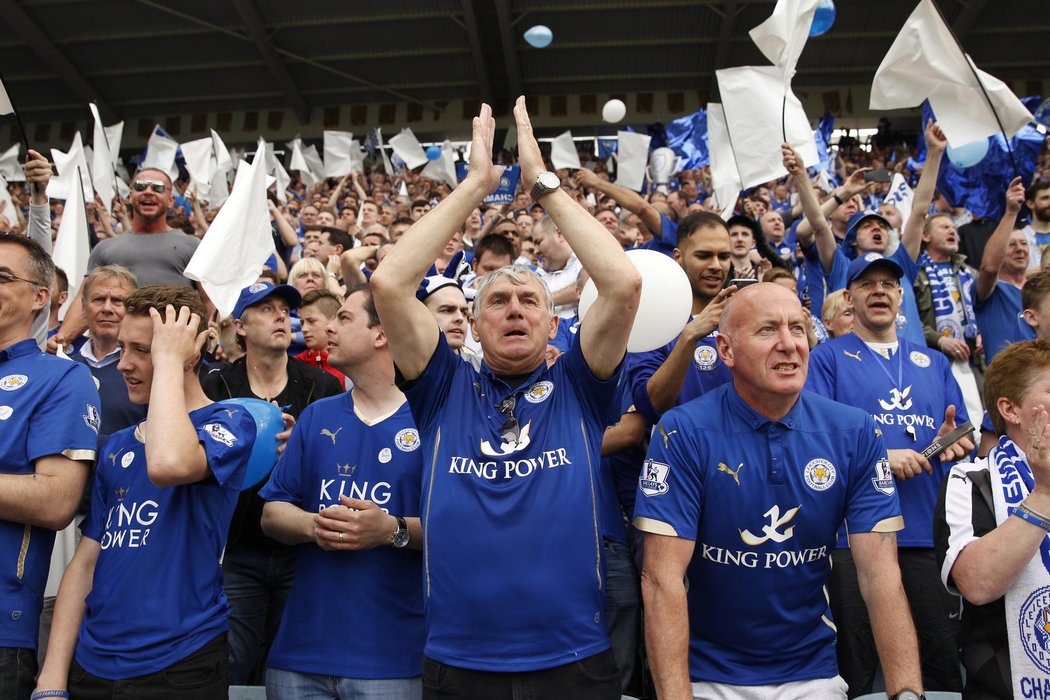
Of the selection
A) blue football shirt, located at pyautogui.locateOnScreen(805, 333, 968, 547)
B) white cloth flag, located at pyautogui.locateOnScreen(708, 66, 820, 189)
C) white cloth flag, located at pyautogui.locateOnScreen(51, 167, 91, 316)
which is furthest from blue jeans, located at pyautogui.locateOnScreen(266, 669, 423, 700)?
white cloth flag, located at pyautogui.locateOnScreen(708, 66, 820, 189)

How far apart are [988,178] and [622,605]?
18.4 ft

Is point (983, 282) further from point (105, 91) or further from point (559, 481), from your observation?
point (105, 91)

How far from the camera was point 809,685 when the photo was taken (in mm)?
2469

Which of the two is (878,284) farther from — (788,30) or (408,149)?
(408,149)

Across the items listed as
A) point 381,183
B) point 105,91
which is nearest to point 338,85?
point 105,91

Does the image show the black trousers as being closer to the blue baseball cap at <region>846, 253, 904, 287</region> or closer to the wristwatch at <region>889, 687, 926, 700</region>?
the wristwatch at <region>889, 687, 926, 700</region>

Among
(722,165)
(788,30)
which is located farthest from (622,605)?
(722,165)

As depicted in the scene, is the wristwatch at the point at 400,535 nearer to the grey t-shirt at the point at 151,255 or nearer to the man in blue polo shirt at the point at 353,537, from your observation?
the man in blue polo shirt at the point at 353,537

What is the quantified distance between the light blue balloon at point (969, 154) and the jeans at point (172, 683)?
6.19m

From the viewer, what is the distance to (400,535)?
2715 mm

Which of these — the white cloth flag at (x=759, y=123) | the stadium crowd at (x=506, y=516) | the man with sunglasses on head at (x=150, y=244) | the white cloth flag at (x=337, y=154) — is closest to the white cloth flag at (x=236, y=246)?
the man with sunglasses on head at (x=150, y=244)

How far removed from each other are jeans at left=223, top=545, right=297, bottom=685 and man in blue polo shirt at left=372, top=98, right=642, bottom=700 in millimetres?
1065

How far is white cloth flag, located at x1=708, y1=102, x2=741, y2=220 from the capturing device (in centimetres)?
745

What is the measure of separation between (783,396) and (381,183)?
44.3 ft
